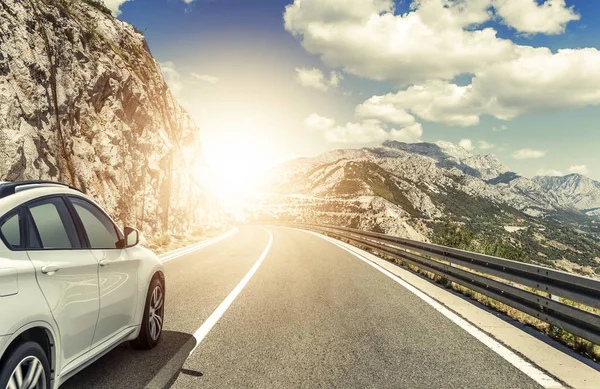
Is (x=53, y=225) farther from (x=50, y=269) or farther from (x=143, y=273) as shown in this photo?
(x=143, y=273)

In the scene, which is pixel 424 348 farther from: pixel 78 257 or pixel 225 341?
pixel 78 257

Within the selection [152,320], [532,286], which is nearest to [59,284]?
[152,320]

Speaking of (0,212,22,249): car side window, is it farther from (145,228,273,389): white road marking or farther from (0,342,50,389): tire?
(145,228,273,389): white road marking

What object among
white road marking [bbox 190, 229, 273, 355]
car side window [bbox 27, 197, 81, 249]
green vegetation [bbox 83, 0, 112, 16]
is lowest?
white road marking [bbox 190, 229, 273, 355]

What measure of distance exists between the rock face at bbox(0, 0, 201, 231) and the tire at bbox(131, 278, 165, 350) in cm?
1147

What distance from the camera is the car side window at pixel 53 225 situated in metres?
3.05

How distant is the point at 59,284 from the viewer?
2996 mm

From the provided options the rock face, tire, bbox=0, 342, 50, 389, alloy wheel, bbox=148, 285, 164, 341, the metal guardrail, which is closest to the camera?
tire, bbox=0, 342, 50, 389

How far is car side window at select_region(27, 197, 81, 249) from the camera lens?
305 centimetres

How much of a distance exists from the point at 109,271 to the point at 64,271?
718 mm

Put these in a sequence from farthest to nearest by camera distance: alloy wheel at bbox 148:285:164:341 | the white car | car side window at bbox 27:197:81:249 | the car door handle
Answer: alloy wheel at bbox 148:285:164:341
car side window at bbox 27:197:81:249
the car door handle
the white car

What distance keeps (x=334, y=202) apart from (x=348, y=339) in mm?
113937

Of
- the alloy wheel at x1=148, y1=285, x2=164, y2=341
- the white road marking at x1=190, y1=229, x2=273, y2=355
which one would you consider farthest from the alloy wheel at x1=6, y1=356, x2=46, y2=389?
the white road marking at x1=190, y1=229, x2=273, y2=355

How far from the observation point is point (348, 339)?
17.3 feet
